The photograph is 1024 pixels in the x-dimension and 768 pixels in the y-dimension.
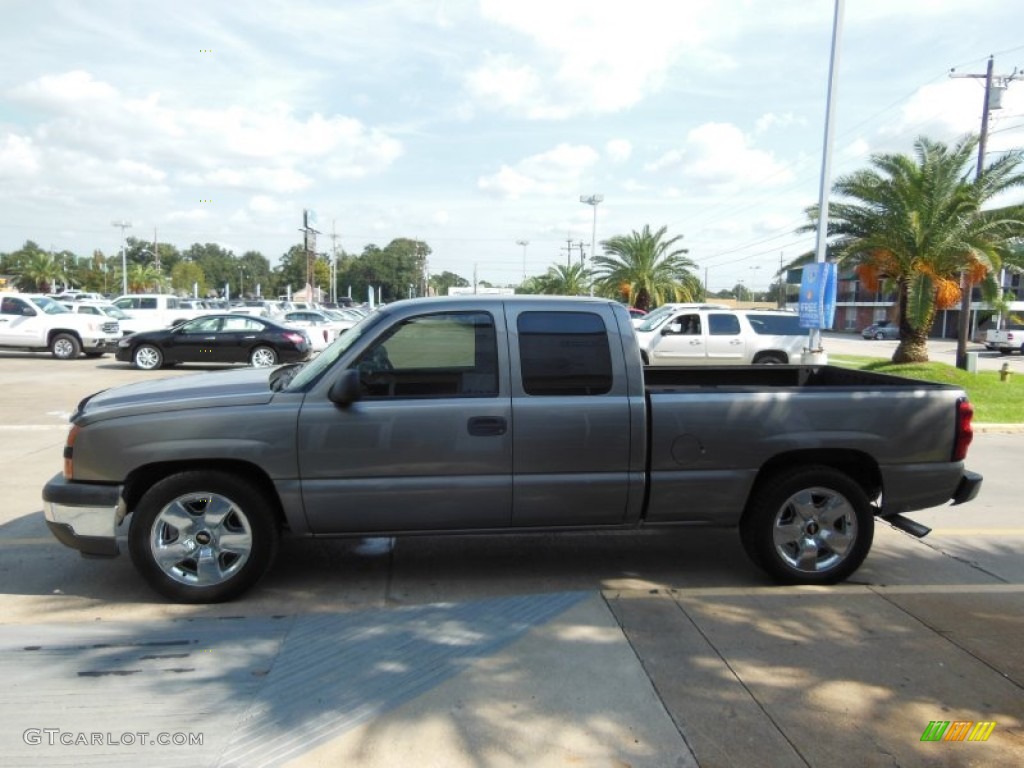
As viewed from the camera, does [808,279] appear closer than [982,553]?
No

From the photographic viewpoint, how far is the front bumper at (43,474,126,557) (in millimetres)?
4184

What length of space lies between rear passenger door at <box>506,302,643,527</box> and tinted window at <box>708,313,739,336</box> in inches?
559

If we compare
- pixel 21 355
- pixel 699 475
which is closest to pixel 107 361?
pixel 21 355

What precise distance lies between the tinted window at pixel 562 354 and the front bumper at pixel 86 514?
242 centimetres

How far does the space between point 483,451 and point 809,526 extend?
2.16 m

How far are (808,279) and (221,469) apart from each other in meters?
15.1

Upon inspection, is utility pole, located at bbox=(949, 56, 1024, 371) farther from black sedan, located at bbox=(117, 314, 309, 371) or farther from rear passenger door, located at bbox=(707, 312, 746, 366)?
black sedan, located at bbox=(117, 314, 309, 371)

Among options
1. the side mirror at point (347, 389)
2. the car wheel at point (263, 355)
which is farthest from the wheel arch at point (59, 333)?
the side mirror at point (347, 389)

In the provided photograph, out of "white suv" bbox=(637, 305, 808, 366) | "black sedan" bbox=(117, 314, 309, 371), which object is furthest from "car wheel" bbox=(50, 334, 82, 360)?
"white suv" bbox=(637, 305, 808, 366)

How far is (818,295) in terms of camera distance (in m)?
16.1

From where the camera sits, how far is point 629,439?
4.46 metres

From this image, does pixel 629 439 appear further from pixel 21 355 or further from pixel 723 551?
pixel 21 355

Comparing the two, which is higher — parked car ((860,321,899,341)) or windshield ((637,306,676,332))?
windshield ((637,306,676,332))

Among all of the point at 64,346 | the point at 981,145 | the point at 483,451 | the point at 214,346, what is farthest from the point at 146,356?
the point at 981,145
